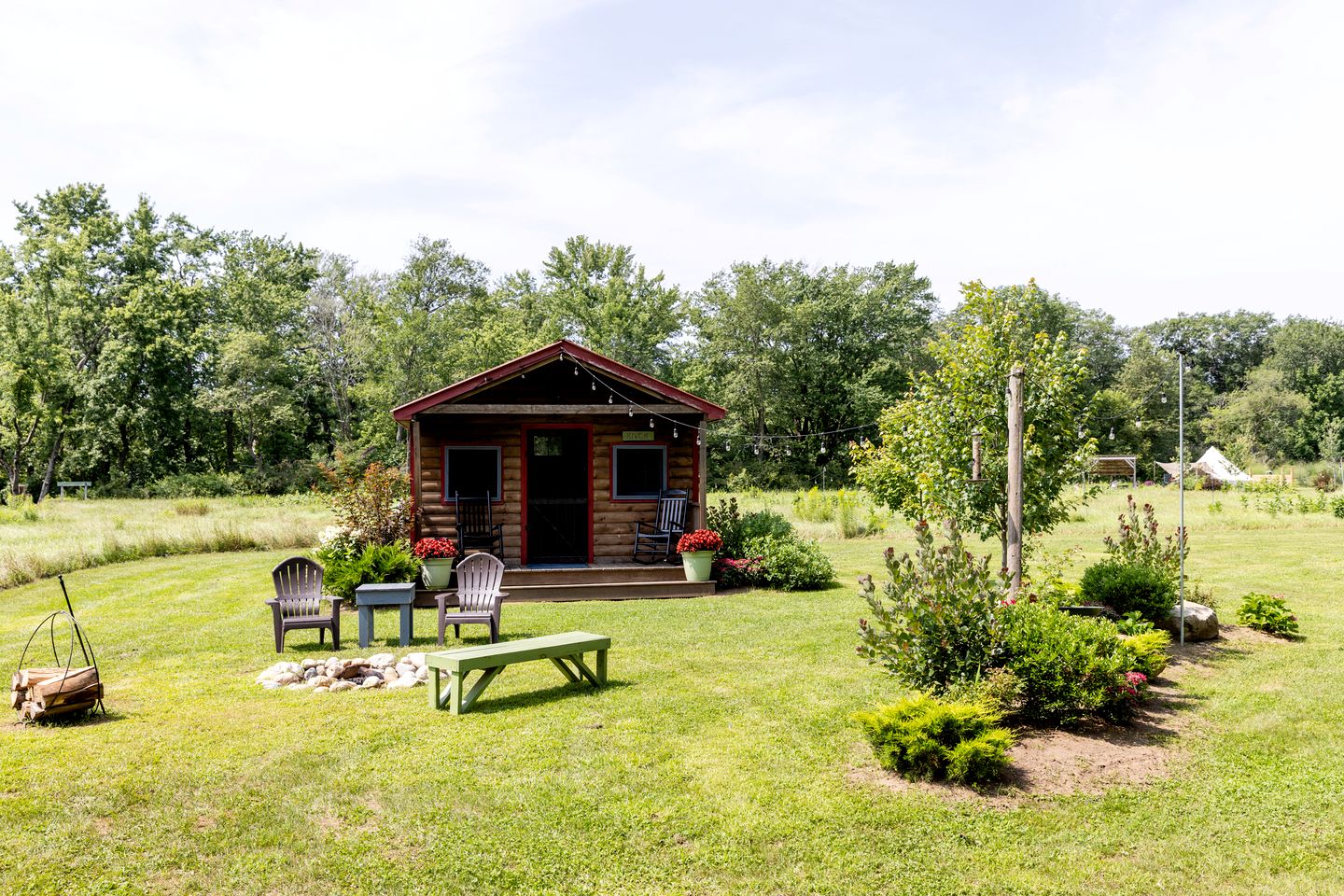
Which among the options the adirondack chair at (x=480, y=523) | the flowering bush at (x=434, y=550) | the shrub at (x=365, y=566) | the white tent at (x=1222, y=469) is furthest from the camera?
the white tent at (x=1222, y=469)

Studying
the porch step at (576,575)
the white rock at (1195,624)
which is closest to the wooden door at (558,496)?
the porch step at (576,575)

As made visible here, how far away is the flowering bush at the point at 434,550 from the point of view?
12086mm

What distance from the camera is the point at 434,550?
39.7 feet

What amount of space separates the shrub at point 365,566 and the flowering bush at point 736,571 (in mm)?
4469

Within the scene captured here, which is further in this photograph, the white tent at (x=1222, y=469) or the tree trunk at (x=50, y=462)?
the white tent at (x=1222, y=469)

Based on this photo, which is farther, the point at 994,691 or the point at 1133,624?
the point at 1133,624

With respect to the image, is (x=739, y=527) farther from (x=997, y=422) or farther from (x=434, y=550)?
(x=997, y=422)

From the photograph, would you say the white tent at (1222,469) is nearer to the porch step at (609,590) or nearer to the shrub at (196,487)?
the porch step at (609,590)

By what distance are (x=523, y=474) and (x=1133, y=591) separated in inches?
345

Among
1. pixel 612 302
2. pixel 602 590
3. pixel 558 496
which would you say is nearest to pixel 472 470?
pixel 558 496

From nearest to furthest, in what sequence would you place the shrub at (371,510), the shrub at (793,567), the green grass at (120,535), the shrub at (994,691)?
the shrub at (994,691) → the shrub at (371,510) → the shrub at (793,567) → the green grass at (120,535)

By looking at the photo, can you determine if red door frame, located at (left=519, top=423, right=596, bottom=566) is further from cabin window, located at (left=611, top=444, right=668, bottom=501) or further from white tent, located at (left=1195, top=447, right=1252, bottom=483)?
white tent, located at (left=1195, top=447, right=1252, bottom=483)

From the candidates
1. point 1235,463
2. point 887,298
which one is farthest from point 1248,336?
point 887,298

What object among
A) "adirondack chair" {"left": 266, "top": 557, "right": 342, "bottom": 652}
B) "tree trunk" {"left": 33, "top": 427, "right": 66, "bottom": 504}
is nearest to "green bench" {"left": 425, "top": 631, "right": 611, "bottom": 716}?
"adirondack chair" {"left": 266, "top": 557, "right": 342, "bottom": 652}
